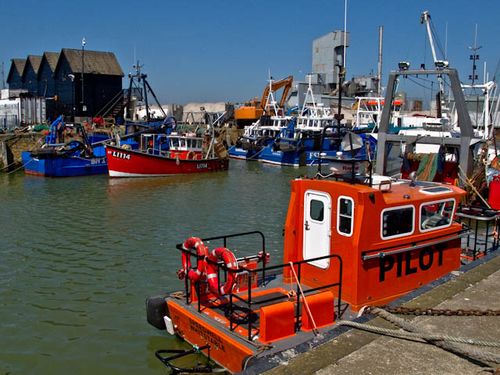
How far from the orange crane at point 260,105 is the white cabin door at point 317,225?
48.6 m

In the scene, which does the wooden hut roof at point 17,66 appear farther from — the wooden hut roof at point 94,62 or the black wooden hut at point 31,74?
the wooden hut roof at point 94,62

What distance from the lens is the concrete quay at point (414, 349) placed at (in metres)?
5.91

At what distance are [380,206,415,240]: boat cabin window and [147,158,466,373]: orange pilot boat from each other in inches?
0.7

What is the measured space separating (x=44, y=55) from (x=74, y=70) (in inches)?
306

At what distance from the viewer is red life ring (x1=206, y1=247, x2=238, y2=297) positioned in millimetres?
7973

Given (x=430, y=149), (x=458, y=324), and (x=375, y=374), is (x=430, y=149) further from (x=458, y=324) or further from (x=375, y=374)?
(x=375, y=374)

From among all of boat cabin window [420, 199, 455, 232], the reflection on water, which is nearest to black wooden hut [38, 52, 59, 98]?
the reflection on water

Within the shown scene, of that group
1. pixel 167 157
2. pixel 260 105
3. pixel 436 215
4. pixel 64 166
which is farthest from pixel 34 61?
pixel 436 215

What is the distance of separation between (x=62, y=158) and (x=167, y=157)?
6706 millimetres

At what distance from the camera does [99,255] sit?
15.4m

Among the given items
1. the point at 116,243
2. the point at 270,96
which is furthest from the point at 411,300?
the point at 270,96

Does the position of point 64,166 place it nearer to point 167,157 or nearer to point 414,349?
point 167,157

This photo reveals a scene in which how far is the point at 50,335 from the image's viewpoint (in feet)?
32.6

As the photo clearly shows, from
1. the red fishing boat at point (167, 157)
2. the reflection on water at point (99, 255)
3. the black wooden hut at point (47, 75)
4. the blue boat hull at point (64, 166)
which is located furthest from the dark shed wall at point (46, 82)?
the reflection on water at point (99, 255)
